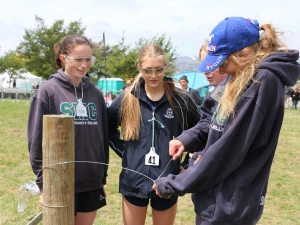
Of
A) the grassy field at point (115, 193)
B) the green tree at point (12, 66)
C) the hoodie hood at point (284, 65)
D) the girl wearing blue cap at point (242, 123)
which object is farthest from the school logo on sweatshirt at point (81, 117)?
the green tree at point (12, 66)

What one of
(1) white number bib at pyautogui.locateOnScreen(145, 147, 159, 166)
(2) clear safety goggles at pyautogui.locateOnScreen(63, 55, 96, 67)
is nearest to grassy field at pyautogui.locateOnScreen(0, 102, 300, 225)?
(1) white number bib at pyautogui.locateOnScreen(145, 147, 159, 166)

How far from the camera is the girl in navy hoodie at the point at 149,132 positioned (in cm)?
241

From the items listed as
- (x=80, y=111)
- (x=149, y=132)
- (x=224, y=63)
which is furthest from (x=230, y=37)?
(x=80, y=111)

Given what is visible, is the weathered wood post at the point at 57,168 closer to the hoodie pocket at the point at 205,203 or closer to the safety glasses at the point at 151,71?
the hoodie pocket at the point at 205,203

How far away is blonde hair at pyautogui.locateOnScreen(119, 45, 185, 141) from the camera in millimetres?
2449

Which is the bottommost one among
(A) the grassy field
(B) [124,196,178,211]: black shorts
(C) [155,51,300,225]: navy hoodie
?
(A) the grassy field

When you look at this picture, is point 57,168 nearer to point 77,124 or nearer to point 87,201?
point 77,124

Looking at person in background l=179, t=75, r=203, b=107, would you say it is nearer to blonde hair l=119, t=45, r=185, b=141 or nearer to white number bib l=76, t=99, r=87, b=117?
blonde hair l=119, t=45, r=185, b=141

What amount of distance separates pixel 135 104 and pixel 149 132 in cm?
27

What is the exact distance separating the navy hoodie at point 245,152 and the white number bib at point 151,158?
816 millimetres

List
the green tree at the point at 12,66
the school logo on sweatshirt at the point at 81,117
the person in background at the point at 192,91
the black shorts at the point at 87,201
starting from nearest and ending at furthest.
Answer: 1. the school logo on sweatshirt at the point at 81,117
2. the black shorts at the point at 87,201
3. the person in background at the point at 192,91
4. the green tree at the point at 12,66

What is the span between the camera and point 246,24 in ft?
4.97

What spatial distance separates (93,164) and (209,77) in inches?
58.1

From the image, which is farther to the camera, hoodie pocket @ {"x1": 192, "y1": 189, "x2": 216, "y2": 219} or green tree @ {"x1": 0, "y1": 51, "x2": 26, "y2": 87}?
green tree @ {"x1": 0, "y1": 51, "x2": 26, "y2": 87}
